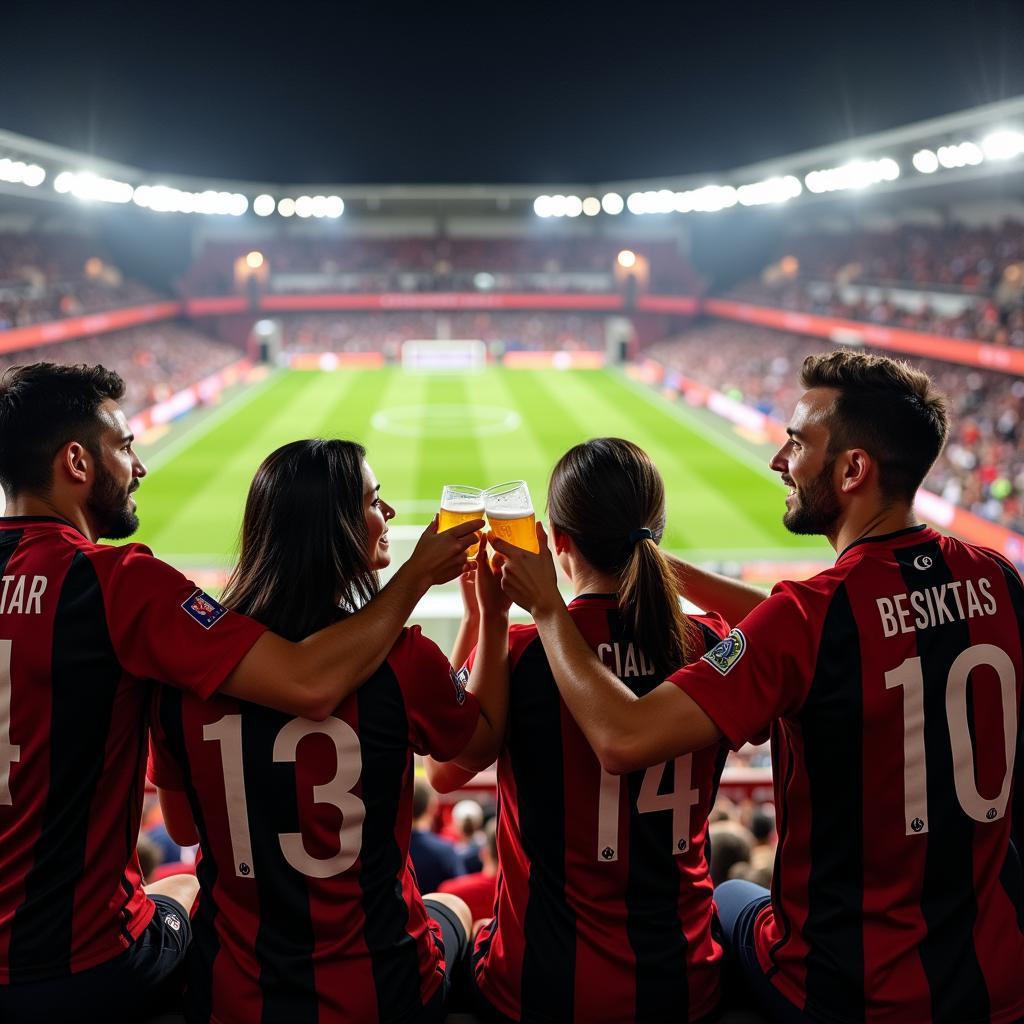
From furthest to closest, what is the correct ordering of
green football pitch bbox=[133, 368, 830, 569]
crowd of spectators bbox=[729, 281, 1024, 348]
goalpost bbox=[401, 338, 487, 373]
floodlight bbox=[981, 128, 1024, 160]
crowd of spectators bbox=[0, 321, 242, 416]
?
goalpost bbox=[401, 338, 487, 373]
crowd of spectators bbox=[0, 321, 242, 416]
crowd of spectators bbox=[729, 281, 1024, 348]
floodlight bbox=[981, 128, 1024, 160]
green football pitch bbox=[133, 368, 830, 569]

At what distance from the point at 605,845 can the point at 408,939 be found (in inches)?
20.8

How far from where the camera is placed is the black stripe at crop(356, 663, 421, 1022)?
234cm

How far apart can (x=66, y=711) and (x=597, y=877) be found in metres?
1.36

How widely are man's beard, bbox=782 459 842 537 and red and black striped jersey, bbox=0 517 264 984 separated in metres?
1.46

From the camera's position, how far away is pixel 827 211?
156 ft

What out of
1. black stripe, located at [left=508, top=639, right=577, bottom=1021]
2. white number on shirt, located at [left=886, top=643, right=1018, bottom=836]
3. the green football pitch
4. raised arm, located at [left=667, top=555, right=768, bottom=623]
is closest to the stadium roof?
the green football pitch

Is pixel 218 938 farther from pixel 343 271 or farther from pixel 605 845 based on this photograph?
pixel 343 271

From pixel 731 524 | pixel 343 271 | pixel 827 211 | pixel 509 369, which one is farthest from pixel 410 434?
pixel 343 271

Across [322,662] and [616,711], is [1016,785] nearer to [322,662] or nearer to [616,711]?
[616,711]

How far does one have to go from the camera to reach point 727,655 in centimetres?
229

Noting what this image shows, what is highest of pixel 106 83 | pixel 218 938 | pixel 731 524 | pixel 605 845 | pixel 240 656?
pixel 106 83

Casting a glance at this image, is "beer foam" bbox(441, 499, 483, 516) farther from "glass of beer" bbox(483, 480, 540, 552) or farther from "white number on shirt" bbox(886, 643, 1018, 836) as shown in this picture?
"white number on shirt" bbox(886, 643, 1018, 836)

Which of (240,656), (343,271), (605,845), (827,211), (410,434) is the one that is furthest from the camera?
(343,271)

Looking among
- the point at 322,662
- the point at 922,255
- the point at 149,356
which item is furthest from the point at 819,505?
the point at 149,356
